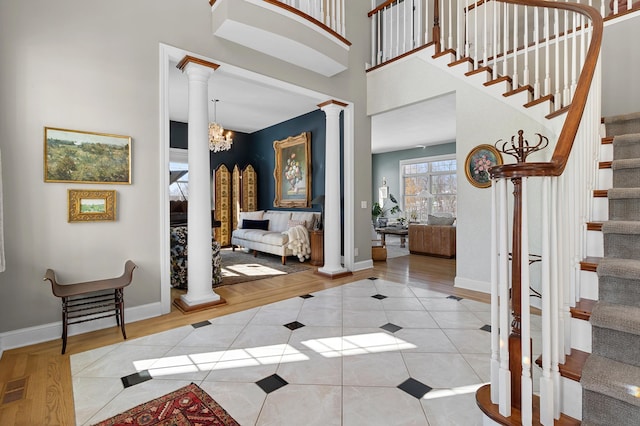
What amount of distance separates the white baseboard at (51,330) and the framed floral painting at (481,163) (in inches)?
150

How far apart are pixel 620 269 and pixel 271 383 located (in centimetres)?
190

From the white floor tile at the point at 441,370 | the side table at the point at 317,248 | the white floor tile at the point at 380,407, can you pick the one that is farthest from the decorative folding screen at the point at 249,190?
the white floor tile at the point at 380,407

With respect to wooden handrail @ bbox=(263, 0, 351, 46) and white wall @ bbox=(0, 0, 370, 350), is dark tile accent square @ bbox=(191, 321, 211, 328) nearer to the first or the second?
white wall @ bbox=(0, 0, 370, 350)

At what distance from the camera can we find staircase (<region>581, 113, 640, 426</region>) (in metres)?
1.17

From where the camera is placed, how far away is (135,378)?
6.48 feet

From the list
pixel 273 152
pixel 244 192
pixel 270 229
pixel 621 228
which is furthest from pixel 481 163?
pixel 244 192

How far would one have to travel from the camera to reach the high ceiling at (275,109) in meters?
4.63

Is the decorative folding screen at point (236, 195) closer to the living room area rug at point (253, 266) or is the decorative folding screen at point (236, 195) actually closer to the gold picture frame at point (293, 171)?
the gold picture frame at point (293, 171)

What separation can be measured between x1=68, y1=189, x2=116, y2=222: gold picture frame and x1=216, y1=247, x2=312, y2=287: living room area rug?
1773mm

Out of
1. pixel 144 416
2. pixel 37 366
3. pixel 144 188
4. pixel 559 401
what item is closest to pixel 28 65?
pixel 144 188

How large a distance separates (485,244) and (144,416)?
143 inches

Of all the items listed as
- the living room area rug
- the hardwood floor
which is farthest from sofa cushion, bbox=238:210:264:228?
the hardwood floor

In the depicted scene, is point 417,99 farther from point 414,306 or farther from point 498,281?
point 498,281

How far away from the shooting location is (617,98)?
3346 millimetres
